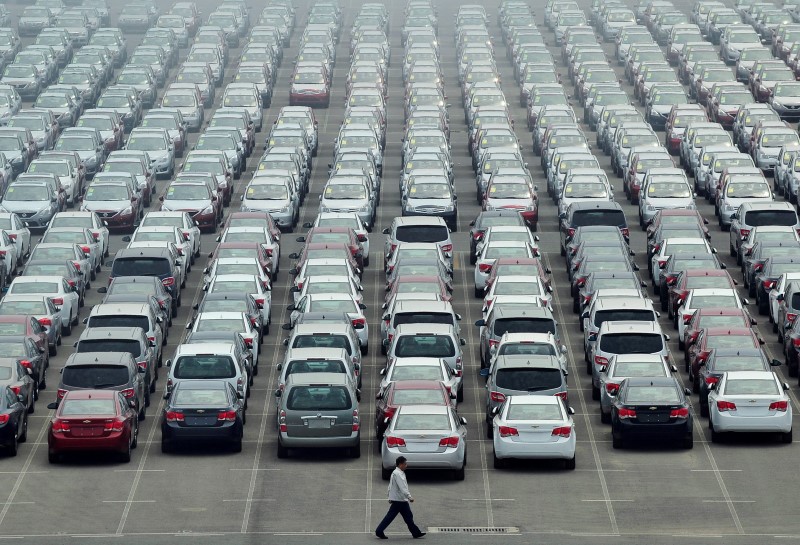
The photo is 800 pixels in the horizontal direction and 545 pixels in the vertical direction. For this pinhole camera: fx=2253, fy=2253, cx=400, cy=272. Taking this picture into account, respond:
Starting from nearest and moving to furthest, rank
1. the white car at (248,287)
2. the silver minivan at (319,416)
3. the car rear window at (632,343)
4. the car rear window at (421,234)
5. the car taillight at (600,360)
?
the silver minivan at (319,416)
the car taillight at (600,360)
the car rear window at (632,343)
the white car at (248,287)
the car rear window at (421,234)

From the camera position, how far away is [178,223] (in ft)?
179

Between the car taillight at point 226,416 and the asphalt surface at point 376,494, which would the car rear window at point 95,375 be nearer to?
the asphalt surface at point 376,494

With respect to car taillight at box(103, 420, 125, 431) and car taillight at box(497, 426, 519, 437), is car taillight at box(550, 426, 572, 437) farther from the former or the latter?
car taillight at box(103, 420, 125, 431)

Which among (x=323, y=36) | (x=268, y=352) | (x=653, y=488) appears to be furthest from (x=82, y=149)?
(x=653, y=488)

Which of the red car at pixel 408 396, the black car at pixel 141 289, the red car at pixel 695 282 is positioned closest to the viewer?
the red car at pixel 408 396

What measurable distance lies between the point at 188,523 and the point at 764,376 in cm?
1079

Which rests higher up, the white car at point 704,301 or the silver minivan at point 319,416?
the silver minivan at point 319,416

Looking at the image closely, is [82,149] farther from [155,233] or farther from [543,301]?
[543,301]

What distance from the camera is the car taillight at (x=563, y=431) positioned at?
36.8m

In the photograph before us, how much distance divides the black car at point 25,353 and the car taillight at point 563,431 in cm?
1066

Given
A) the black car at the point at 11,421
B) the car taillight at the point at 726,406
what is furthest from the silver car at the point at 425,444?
the black car at the point at 11,421

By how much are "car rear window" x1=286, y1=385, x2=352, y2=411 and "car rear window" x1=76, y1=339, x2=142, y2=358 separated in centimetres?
511

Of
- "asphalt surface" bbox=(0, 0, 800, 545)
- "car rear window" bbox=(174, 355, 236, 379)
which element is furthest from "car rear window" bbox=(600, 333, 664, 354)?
"car rear window" bbox=(174, 355, 236, 379)

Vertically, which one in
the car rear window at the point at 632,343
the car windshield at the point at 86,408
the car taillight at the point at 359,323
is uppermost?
the car windshield at the point at 86,408
